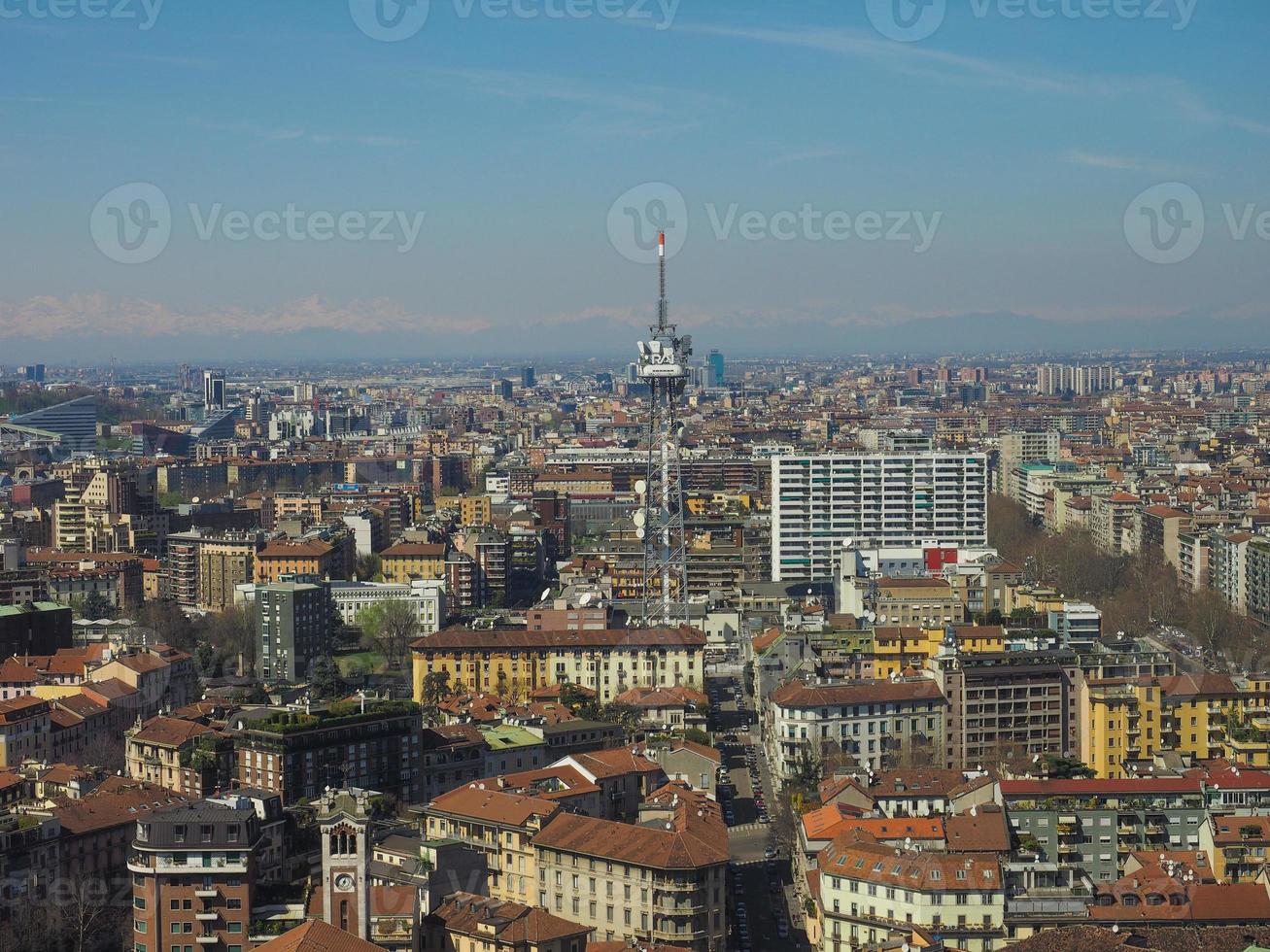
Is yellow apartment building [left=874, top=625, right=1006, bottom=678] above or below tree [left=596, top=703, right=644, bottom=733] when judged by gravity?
above

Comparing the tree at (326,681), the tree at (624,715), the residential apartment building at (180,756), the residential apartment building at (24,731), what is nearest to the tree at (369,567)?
the tree at (326,681)

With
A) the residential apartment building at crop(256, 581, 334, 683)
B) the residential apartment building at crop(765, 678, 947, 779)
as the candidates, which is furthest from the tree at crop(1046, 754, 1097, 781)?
the residential apartment building at crop(256, 581, 334, 683)

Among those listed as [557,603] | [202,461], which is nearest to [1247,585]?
[557,603]

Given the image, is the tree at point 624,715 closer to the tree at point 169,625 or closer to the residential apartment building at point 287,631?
the residential apartment building at point 287,631

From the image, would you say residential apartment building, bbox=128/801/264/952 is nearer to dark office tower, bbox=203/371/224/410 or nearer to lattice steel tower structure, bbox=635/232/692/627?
lattice steel tower structure, bbox=635/232/692/627

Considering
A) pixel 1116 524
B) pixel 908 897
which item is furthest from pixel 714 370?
pixel 908 897

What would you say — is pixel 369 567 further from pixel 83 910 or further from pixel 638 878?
pixel 638 878
